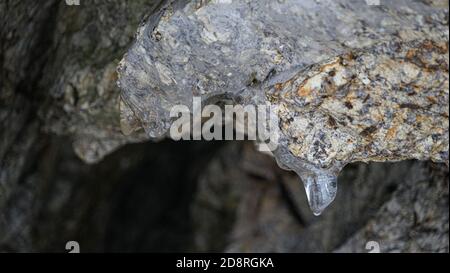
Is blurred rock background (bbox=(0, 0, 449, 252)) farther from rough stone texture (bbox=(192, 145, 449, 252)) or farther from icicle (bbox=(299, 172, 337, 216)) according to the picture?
icicle (bbox=(299, 172, 337, 216))

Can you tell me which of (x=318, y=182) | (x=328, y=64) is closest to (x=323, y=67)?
(x=328, y=64)

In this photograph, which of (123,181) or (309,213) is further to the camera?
(123,181)

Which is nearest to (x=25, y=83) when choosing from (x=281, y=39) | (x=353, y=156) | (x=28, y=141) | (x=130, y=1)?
(x=28, y=141)

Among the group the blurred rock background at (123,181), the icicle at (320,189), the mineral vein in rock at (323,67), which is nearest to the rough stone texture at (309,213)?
the blurred rock background at (123,181)

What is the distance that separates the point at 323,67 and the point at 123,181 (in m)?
2.55

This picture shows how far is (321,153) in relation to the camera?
217 centimetres

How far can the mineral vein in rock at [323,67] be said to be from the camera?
204 cm

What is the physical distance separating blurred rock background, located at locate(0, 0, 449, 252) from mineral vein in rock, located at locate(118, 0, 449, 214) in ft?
1.18

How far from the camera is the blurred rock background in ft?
9.41

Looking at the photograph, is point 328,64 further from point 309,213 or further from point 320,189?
point 309,213

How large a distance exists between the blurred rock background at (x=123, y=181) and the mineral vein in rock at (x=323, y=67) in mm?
360

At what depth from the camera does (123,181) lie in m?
4.36

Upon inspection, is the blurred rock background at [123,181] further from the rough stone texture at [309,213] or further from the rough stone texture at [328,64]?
the rough stone texture at [328,64]

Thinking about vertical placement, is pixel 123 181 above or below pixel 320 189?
below
